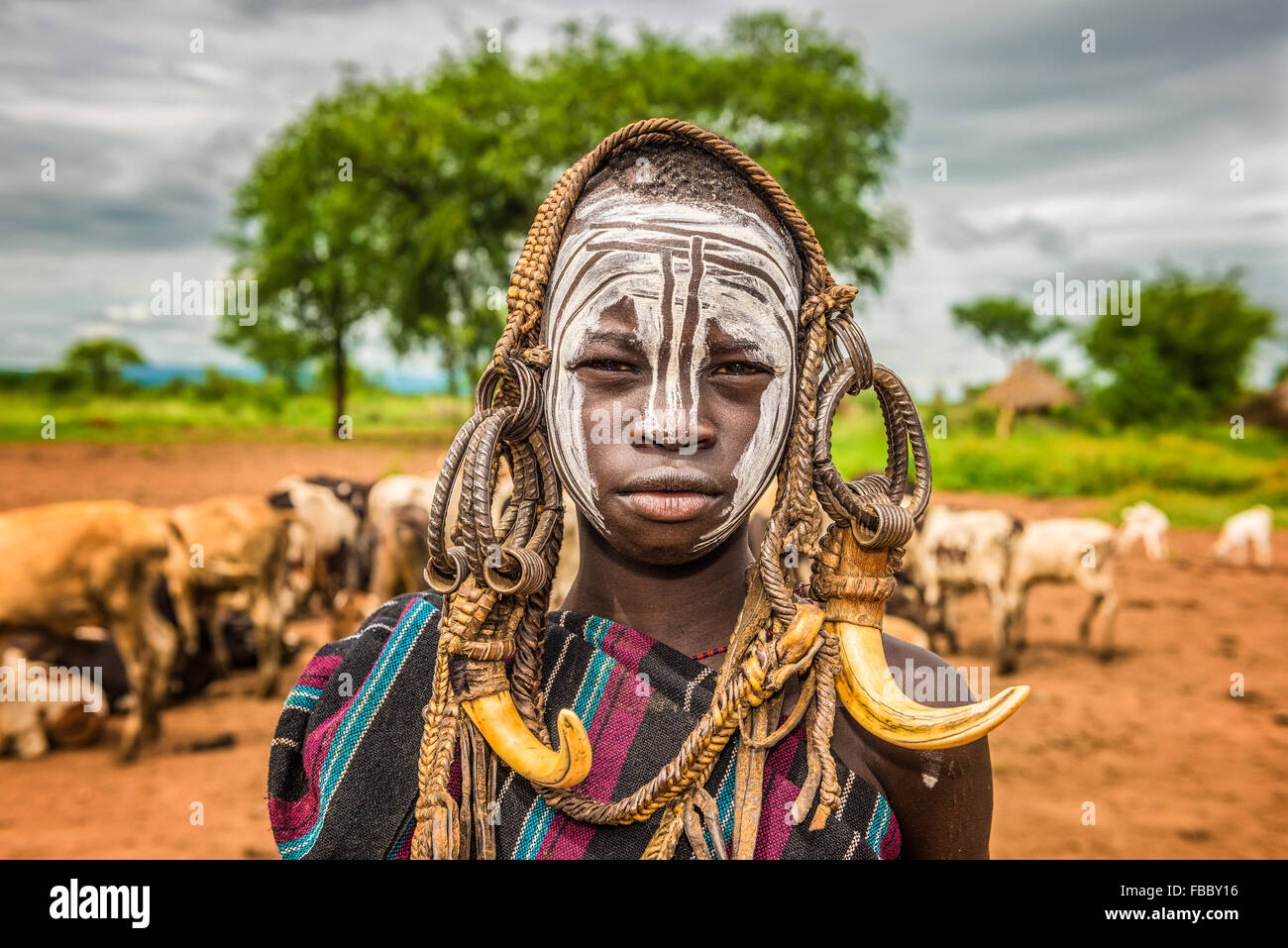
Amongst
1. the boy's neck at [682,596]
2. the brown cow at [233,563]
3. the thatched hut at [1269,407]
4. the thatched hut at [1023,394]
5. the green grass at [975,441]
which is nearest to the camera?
the boy's neck at [682,596]

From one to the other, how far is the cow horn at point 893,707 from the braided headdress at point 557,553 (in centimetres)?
4

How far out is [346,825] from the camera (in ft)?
5.95

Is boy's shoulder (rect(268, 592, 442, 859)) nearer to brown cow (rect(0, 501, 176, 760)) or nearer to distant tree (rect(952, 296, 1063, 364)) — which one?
brown cow (rect(0, 501, 176, 760))

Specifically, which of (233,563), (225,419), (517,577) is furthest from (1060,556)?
(225,419)

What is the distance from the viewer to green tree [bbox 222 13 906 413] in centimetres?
1475

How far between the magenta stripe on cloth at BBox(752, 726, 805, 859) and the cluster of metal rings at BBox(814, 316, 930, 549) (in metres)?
0.44

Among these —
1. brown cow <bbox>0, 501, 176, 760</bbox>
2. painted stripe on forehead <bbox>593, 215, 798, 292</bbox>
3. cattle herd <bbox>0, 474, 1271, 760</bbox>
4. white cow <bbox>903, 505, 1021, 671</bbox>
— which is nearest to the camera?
painted stripe on forehead <bbox>593, 215, 798, 292</bbox>

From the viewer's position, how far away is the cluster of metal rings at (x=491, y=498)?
176cm

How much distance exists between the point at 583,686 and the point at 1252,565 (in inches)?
656

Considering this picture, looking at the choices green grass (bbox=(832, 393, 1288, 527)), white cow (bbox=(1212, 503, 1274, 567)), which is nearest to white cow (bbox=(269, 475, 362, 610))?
green grass (bbox=(832, 393, 1288, 527))

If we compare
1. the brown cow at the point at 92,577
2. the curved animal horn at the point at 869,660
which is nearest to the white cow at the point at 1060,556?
the brown cow at the point at 92,577

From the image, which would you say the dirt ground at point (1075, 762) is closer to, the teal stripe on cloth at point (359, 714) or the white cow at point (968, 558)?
the white cow at point (968, 558)

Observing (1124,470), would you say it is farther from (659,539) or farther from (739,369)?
(659,539)

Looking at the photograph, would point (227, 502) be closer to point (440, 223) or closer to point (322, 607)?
point (322, 607)
